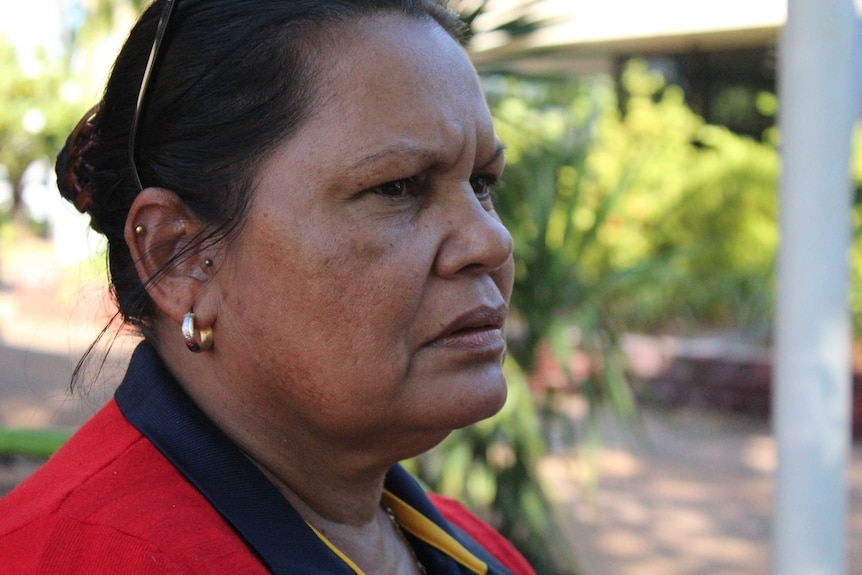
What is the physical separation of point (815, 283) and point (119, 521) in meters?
2.32

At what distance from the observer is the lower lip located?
1377 mm

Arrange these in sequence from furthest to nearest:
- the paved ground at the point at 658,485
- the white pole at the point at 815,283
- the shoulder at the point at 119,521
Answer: the paved ground at the point at 658,485 → the white pole at the point at 815,283 → the shoulder at the point at 119,521

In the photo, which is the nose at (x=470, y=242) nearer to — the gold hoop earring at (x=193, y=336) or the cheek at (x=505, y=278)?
the cheek at (x=505, y=278)

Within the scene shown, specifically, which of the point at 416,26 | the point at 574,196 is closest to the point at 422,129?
the point at 416,26

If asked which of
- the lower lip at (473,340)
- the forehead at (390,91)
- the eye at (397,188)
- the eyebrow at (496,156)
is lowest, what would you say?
the lower lip at (473,340)

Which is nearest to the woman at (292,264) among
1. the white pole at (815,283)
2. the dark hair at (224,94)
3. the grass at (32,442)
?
the dark hair at (224,94)

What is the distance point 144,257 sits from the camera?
1.41 metres

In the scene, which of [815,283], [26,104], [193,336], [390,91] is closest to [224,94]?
[390,91]

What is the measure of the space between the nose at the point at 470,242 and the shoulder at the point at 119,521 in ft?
1.43

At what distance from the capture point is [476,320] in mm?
1405

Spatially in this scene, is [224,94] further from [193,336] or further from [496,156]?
[496,156]

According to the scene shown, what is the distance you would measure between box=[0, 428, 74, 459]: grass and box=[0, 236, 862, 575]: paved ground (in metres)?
0.44

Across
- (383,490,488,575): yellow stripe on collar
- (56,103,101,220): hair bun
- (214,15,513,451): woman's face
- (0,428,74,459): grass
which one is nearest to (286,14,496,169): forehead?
(214,15,513,451): woman's face

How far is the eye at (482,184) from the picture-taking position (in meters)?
1.55
